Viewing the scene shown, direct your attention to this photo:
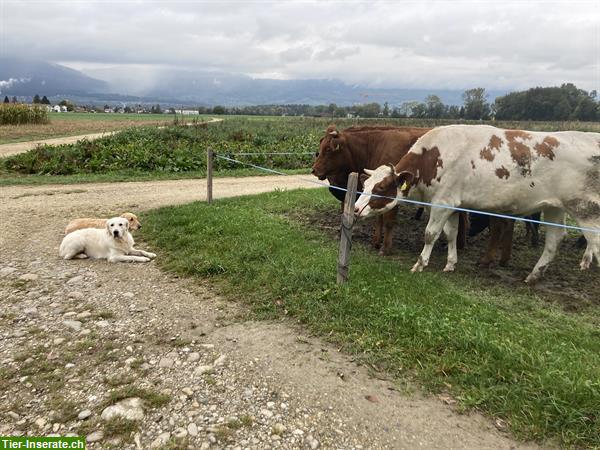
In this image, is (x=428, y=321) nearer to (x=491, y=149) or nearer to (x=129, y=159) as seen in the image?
(x=491, y=149)

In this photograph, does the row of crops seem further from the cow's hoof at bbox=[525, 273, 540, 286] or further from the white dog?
the cow's hoof at bbox=[525, 273, 540, 286]

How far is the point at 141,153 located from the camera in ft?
58.5

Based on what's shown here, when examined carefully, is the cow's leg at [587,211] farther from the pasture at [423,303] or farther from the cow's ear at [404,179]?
the cow's ear at [404,179]

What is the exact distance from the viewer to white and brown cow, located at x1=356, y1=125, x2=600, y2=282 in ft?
21.1

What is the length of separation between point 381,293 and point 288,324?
138 centimetres

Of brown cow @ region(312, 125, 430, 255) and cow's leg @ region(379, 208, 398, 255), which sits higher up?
brown cow @ region(312, 125, 430, 255)

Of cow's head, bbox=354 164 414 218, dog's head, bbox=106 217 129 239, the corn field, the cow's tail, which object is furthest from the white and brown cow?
the corn field

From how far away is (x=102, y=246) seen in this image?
24.6 feet

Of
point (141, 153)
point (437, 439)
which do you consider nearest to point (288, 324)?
point (437, 439)

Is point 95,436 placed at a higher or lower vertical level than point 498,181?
lower

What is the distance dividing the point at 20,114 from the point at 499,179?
3830cm

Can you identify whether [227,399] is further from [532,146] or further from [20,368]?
[532,146]

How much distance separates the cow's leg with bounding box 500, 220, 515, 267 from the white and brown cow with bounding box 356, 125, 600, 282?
23.0 inches

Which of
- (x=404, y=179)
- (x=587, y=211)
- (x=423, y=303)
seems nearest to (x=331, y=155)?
(x=404, y=179)
